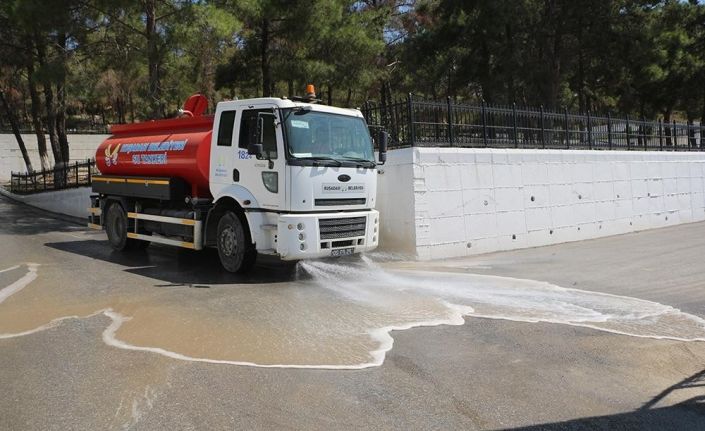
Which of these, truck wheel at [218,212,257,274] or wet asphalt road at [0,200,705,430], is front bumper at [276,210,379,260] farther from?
wet asphalt road at [0,200,705,430]

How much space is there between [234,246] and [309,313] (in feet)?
9.76

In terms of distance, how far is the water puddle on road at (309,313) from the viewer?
230 inches

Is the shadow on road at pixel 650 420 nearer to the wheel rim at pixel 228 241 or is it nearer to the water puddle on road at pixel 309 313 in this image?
the water puddle on road at pixel 309 313

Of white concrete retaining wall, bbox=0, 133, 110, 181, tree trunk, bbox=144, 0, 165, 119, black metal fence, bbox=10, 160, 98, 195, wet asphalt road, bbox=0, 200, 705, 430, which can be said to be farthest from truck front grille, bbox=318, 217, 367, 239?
white concrete retaining wall, bbox=0, 133, 110, 181

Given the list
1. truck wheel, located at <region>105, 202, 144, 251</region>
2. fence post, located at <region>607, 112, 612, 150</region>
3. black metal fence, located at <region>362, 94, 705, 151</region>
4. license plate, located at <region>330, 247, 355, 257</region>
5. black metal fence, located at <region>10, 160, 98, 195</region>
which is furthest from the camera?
black metal fence, located at <region>10, 160, 98, 195</region>

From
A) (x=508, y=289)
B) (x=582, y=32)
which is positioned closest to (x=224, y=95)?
(x=582, y=32)

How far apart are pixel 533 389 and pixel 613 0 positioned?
78.9ft

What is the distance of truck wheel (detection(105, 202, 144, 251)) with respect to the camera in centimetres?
1273

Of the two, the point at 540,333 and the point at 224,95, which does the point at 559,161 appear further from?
the point at 224,95

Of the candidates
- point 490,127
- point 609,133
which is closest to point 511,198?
point 490,127

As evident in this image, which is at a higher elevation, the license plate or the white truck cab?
the white truck cab

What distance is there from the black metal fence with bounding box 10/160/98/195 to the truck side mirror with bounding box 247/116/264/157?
1338 centimetres

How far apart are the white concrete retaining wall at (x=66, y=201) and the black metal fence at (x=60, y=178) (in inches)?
14.6

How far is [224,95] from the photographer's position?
30938 millimetres
